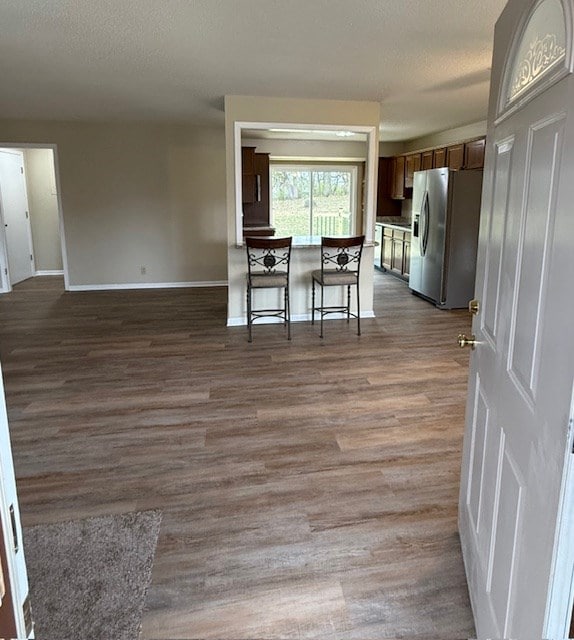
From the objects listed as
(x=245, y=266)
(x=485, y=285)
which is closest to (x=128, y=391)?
(x=245, y=266)

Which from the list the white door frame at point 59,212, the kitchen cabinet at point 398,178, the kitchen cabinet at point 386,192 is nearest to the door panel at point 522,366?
the white door frame at point 59,212

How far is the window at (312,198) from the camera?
8.89 metres

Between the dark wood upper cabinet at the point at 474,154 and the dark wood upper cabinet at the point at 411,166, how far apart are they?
1580 millimetres

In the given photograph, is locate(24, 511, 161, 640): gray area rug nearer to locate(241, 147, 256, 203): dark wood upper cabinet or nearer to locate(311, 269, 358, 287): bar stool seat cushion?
locate(311, 269, 358, 287): bar stool seat cushion

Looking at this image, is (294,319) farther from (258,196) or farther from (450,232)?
(258,196)

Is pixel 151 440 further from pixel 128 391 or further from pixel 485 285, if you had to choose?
pixel 485 285

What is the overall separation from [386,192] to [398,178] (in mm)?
474

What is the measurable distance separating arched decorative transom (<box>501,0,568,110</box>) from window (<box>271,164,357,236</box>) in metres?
7.68

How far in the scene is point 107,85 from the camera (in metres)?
4.50

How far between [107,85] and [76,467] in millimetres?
3636

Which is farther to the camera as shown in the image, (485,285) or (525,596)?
(485,285)

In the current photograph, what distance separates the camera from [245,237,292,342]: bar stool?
4.70 m

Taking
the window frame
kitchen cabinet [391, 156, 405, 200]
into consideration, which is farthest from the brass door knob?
kitchen cabinet [391, 156, 405, 200]

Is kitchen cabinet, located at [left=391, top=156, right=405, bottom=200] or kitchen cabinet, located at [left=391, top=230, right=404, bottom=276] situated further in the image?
kitchen cabinet, located at [left=391, top=156, right=405, bottom=200]
